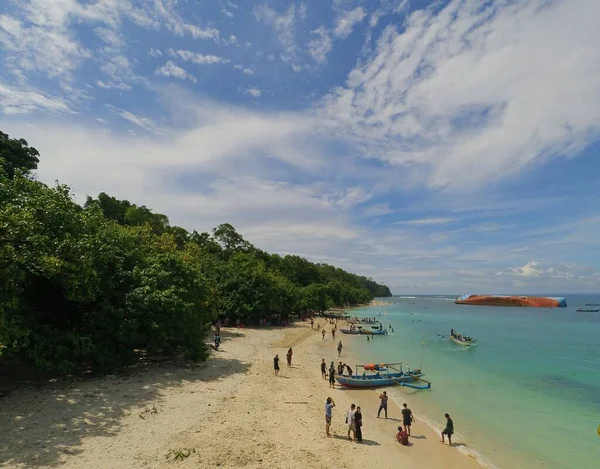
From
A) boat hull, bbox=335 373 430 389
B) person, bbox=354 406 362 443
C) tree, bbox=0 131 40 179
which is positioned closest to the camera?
person, bbox=354 406 362 443

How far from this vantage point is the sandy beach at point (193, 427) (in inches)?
448

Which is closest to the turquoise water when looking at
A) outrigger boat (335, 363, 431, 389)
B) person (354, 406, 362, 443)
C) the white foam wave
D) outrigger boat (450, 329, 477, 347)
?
the white foam wave

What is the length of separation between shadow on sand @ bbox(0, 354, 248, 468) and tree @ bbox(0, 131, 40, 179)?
121 ft

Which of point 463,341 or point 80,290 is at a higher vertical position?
point 80,290

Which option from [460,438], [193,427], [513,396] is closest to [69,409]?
[193,427]

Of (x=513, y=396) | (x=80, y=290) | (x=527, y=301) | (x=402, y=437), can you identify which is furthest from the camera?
(x=527, y=301)

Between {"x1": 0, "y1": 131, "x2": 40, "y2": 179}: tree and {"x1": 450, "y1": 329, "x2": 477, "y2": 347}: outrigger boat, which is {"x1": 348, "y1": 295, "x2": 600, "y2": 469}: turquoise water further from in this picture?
{"x1": 0, "y1": 131, "x2": 40, "y2": 179}: tree

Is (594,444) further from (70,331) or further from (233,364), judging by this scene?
(70,331)

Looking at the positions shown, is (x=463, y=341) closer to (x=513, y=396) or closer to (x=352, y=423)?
(x=513, y=396)

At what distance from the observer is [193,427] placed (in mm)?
13797

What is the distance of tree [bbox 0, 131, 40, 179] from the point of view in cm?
4286

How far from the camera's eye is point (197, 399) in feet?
55.3

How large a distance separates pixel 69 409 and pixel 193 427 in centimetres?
501

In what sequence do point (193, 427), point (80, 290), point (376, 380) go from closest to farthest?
point (193, 427)
point (80, 290)
point (376, 380)
